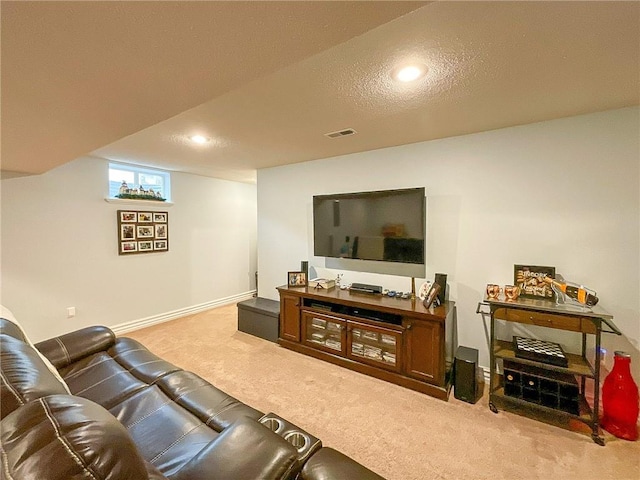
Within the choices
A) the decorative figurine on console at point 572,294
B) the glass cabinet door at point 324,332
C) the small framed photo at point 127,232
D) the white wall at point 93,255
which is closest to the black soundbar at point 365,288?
the glass cabinet door at point 324,332

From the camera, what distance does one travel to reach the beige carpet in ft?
5.60

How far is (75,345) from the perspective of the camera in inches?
79.0

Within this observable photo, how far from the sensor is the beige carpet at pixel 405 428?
1.71m

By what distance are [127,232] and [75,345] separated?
2308 millimetres

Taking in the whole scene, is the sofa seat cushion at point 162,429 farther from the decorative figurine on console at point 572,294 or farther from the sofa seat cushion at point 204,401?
the decorative figurine on console at point 572,294

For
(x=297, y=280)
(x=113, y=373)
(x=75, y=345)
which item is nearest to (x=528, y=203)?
(x=297, y=280)

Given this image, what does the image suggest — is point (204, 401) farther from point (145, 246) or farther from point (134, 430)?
point (145, 246)

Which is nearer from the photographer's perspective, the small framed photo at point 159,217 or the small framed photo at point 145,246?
the small framed photo at point 145,246

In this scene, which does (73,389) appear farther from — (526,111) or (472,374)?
(526,111)

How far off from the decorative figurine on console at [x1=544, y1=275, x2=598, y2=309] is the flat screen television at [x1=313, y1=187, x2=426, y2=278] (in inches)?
40.8

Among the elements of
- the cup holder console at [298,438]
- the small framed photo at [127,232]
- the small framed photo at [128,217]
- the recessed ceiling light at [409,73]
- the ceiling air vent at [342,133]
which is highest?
the ceiling air vent at [342,133]

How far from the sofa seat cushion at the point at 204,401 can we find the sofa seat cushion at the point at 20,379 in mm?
603

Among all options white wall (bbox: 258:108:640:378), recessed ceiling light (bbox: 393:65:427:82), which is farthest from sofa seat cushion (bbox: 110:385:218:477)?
white wall (bbox: 258:108:640:378)

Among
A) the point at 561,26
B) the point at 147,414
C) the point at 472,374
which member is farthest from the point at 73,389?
the point at 561,26
